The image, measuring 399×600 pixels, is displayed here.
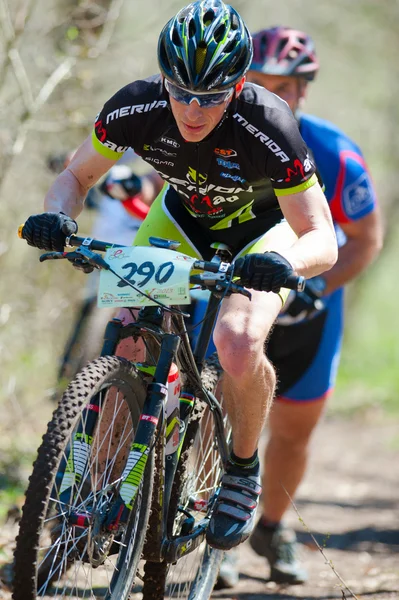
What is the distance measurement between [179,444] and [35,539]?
860 millimetres

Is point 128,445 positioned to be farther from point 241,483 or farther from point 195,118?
point 195,118

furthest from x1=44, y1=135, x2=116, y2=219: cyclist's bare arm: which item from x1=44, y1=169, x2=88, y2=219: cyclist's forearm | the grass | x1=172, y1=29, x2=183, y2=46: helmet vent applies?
the grass

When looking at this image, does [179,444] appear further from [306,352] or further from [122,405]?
[306,352]

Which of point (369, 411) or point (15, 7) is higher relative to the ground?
point (15, 7)

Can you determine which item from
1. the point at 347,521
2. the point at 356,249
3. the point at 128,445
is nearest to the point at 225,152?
the point at 128,445

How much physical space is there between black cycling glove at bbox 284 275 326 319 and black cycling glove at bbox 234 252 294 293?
1641mm

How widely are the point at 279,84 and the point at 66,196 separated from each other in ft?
6.92

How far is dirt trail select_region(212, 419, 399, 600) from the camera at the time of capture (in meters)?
4.83

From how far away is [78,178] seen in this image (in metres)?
3.75

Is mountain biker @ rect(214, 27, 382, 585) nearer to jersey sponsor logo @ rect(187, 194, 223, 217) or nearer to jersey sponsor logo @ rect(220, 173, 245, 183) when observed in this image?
jersey sponsor logo @ rect(187, 194, 223, 217)

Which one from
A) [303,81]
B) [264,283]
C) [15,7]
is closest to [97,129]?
[264,283]

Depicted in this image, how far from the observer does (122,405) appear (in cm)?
330

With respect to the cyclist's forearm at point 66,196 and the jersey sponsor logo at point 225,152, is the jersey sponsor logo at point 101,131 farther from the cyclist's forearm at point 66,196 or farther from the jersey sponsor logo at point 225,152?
the jersey sponsor logo at point 225,152

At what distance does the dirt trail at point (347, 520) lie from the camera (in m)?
4.83
